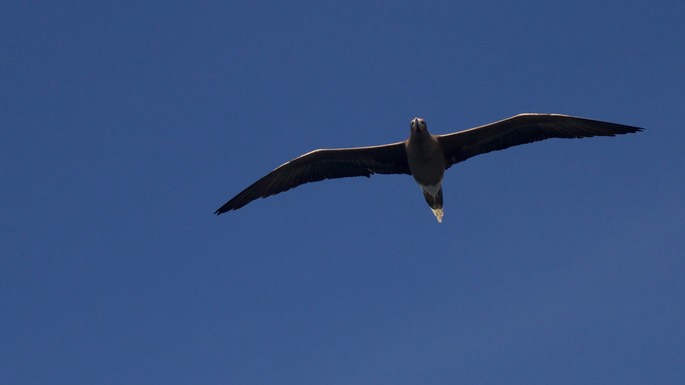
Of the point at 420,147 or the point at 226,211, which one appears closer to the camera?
the point at 420,147

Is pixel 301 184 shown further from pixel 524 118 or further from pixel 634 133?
pixel 634 133

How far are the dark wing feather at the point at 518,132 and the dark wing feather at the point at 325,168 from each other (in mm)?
1256

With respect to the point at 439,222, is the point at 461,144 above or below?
above

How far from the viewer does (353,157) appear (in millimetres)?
24141

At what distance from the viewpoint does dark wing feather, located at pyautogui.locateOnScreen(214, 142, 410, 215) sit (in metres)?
23.9

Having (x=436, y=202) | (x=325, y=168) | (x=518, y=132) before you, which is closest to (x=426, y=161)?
(x=436, y=202)

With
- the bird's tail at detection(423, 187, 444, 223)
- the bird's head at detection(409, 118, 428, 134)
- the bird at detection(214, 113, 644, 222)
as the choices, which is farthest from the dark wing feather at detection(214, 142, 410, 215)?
the bird's head at detection(409, 118, 428, 134)

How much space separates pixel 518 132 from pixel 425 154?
2.49 meters

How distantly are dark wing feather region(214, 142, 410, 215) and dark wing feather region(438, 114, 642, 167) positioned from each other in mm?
1256

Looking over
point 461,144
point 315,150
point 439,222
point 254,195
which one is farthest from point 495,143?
point 254,195

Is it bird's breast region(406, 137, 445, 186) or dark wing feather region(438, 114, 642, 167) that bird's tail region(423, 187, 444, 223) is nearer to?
bird's breast region(406, 137, 445, 186)

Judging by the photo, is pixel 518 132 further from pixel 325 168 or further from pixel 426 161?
pixel 325 168

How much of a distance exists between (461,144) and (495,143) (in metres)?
0.83

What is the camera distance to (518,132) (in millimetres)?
23625
